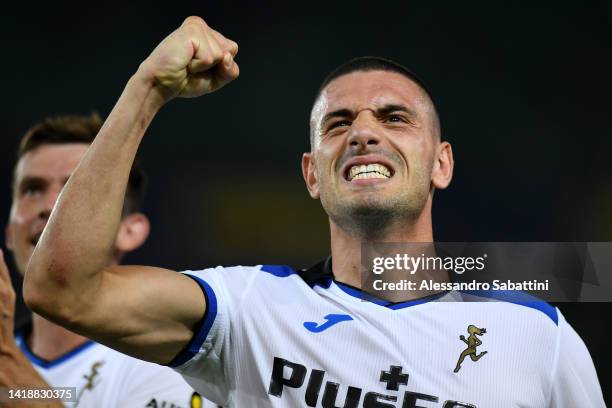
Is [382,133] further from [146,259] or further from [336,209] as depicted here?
[146,259]

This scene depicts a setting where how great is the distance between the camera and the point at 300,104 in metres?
6.16

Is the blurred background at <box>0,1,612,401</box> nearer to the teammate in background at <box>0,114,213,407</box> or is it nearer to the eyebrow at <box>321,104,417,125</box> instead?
the teammate in background at <box>0,114,213,407</box>

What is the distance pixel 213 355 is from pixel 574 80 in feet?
14.4

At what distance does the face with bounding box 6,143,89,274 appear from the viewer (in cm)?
358

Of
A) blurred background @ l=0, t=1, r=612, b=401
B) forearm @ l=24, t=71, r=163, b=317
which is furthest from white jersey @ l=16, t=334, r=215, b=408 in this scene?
blurred background @ l=0, t=1, r=612, b=401

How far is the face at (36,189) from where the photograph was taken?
3.58 meters

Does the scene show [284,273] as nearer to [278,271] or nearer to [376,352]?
[278,271]

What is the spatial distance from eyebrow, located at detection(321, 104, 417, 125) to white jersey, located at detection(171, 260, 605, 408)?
609 millimetres

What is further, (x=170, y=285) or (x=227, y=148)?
(x=227, y=148)

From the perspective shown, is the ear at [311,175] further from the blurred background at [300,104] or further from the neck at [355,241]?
the blurred background at [300,104]

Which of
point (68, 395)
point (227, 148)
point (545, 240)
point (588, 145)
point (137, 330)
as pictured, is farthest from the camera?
point (227, 148)

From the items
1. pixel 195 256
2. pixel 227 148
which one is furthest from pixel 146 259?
pixel 227 148

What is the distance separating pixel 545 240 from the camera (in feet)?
17.1

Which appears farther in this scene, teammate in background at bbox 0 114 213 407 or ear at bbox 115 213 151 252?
ear at bbox 115 213 151 252
